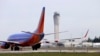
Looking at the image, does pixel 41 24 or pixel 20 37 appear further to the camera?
pixel 20 37

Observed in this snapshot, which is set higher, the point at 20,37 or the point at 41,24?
the point at 41,24

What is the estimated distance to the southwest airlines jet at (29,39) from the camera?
76.3 metres

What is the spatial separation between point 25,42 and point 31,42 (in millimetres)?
1787

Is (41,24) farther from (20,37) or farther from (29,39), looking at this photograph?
(20,37)

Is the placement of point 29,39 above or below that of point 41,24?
below

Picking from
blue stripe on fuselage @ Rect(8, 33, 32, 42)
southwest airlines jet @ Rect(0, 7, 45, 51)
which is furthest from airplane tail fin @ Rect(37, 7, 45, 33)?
blue stripe on fuselage @ Rect(8, 33, 32, 42)

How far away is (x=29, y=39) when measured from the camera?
77.6m

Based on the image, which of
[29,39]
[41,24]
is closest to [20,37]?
[29,39]

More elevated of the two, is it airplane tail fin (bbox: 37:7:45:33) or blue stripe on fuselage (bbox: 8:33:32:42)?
airplane tail fin (bbox: 37:7:45:33)

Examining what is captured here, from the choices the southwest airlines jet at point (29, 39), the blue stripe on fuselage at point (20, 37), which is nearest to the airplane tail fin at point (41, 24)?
the southwest airlines jet at point (29, 39)

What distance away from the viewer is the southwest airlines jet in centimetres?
7631

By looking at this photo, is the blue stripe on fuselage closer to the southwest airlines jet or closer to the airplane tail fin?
the southwest airlines jet

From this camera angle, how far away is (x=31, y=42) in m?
77.9

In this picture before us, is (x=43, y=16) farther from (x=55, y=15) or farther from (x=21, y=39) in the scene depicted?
(x=55, y=15)
